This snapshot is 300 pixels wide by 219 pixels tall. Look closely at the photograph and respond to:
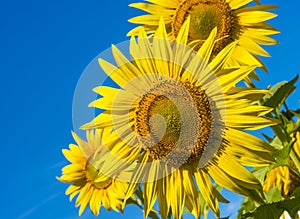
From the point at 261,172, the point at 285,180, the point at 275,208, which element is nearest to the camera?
the point at 275,208

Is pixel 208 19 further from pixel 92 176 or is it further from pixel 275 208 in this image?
pixel 92 176

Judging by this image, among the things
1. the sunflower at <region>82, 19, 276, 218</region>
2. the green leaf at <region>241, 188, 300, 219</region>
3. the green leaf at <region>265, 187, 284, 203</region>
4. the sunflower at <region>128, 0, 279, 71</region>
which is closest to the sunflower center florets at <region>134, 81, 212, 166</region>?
the sunflower at <region>82, 19, 276, 218</region>

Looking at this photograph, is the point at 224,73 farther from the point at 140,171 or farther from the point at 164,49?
the point at 140,171

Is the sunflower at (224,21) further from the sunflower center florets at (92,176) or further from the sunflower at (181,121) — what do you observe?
the sunflower center florets at (92,176)

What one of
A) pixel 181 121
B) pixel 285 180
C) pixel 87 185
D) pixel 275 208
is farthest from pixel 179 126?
pixel 87 185

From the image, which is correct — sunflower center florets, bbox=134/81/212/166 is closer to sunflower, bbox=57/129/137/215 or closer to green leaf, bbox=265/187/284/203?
green leaf, bbox=265/187/284/203
